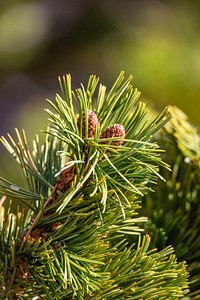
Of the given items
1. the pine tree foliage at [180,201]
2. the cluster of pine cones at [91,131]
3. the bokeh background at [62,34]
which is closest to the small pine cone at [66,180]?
the cluster of pine cones at [91,131]

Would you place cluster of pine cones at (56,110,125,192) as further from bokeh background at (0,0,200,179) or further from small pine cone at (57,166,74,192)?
bokeh background at (0,0,200,179)

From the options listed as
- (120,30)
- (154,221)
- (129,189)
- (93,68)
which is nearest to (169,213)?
(154,221)

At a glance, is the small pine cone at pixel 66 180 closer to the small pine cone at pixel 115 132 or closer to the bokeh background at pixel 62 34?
the small pine cone at pixel 115 132

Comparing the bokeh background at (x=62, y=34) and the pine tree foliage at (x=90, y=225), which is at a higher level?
the bokeh background at (x=62, y=34)

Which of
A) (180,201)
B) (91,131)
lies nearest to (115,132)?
(91,131)

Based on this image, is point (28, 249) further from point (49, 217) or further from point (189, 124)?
point (189, 124)

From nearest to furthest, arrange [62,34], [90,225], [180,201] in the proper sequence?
[90,225] → [180,201] → [62,34]

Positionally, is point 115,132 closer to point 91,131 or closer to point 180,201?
point 91,131
